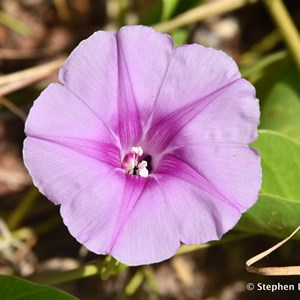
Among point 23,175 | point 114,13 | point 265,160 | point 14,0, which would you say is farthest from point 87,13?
point 265,160

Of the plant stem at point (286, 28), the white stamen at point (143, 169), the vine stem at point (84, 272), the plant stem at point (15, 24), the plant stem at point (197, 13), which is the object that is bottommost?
the vine stem at point (84, 272)

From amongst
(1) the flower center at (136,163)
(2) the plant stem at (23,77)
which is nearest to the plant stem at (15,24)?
(2) the plant stem at (23,77)

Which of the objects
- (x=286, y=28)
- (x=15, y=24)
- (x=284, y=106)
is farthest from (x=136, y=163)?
(x=15, y=24)

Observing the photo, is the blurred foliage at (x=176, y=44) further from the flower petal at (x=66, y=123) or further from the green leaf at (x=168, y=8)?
the flower petal at (x=66, y=123)

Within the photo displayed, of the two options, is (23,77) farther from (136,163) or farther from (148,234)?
(148,234)

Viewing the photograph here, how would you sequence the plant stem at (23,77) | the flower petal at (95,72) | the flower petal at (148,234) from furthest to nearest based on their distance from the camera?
1. the plant stem at (23,77)
2. the flower petal at (95,72)
3. the flower petal at (148,234)

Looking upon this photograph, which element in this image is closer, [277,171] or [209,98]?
[209,98]

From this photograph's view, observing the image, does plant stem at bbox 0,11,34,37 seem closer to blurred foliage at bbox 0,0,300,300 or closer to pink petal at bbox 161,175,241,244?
blurred foliage at bbox 0,0,300,300

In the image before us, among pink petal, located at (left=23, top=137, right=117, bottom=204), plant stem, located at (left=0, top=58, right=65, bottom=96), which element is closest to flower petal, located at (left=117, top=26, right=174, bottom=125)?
pink petal, located at (left=23, top=137, right=117, bottom=204)
